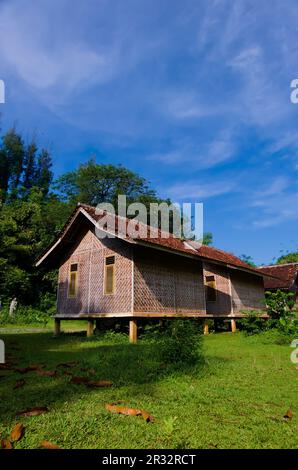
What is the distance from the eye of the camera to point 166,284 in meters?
12.6

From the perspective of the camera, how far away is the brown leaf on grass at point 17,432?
283 cm

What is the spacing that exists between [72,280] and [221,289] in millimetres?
7241

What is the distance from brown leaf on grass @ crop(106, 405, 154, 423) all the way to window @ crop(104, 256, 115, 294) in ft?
27.6

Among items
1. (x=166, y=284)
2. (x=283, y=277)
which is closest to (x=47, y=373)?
(x=166, y=284)

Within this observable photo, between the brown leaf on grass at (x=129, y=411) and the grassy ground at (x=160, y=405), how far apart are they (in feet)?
0.22

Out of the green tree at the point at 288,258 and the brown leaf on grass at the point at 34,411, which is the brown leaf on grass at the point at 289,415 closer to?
the brown leaf on grass at the point at 34,411

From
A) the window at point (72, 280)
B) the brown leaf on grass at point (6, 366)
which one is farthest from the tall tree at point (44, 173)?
the brown leaf on grass at point (6, 366)

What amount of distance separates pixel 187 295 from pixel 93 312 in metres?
3.69

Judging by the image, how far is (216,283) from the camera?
1692 cm

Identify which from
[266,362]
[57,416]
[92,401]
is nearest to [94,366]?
[92,401]

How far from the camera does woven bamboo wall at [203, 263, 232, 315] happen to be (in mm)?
16766

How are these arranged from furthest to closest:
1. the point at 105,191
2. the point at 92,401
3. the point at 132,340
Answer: the point at 105,191 → the point at 132,340 → the point at 92,401

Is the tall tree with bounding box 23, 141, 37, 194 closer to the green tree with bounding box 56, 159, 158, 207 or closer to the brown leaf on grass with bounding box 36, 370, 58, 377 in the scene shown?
the green tree with bounding box 56, 159, 158, 207
